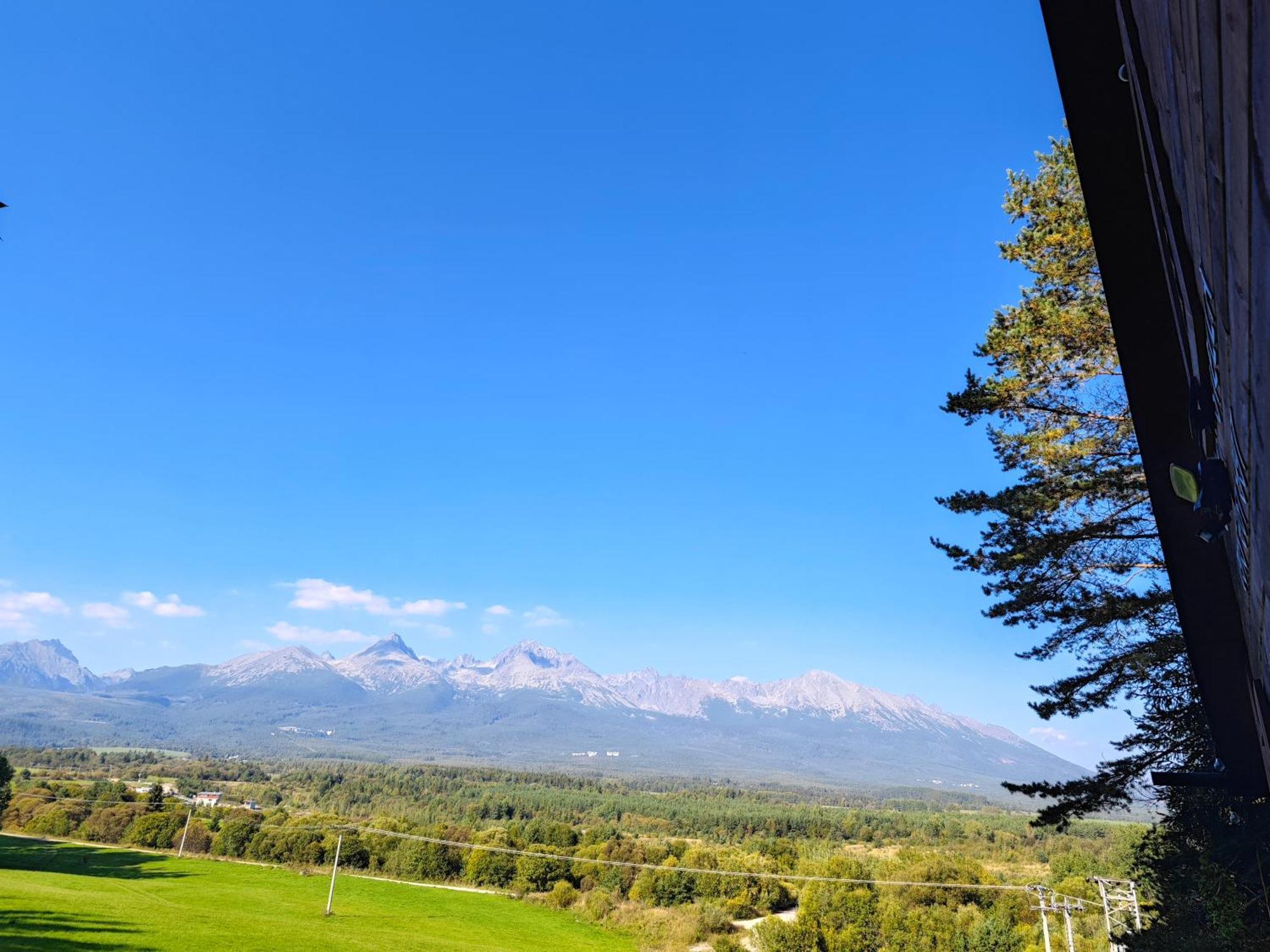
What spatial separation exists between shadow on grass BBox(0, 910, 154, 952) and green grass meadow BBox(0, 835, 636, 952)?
48mm

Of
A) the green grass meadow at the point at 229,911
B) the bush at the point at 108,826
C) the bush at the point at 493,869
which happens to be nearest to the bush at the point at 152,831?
the bush at the point at 108,826

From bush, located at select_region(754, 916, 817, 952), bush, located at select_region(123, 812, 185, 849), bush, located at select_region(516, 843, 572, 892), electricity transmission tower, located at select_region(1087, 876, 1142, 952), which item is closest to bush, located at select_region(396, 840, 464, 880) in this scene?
bush, located at select_region(516, 843, 572, 892)

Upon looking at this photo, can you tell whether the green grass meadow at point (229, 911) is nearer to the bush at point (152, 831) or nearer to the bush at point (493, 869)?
the bush at point (493, 869)

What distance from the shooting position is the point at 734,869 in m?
44.1

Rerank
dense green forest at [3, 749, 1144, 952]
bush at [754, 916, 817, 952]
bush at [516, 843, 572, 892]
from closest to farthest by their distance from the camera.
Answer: bush at [754, 916, 817, 952], dense green forest at [3, 749, 1144, 952], bush at [516, 843, 572, 892]

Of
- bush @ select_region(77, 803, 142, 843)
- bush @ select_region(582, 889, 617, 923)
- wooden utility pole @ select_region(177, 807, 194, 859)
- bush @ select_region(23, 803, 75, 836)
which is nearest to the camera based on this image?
bush @ select_region(582, 889, 617, 923)

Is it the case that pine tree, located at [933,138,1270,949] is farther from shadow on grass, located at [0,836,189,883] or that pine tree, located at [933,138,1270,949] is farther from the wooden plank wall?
shadow on grass, located at [0,836,189,883]

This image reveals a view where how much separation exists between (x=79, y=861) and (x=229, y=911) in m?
20.2

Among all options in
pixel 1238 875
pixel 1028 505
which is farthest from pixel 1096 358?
pixel 1238 875

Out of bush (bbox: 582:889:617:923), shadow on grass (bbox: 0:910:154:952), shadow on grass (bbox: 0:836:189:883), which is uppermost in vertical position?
shadow on grass (bbox: 0:910:154:952)

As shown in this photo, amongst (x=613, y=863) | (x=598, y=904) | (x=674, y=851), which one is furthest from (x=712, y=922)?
(x=674, y=851)

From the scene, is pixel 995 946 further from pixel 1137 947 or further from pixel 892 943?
pixel 1137 947

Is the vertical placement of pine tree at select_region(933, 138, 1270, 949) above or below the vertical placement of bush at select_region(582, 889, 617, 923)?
above

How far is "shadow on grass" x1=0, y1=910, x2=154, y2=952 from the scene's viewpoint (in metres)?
15.6
